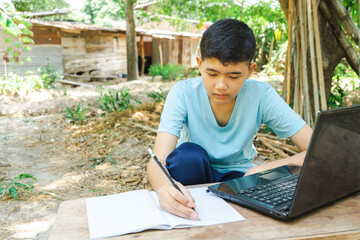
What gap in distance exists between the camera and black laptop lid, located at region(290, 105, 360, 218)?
3.45ft

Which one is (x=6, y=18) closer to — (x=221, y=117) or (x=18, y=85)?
(x=221, y=117)

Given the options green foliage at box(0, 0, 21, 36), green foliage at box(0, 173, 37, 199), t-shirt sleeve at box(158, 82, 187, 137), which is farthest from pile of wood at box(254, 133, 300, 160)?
green foliage at box(0, 0, 21, 36)

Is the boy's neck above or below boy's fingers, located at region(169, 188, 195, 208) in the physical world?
above

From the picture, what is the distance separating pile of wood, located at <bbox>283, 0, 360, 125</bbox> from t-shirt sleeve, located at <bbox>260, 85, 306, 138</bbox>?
4.56 ft

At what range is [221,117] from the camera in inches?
81.7

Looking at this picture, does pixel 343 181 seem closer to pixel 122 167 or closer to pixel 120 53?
pixel 122 167

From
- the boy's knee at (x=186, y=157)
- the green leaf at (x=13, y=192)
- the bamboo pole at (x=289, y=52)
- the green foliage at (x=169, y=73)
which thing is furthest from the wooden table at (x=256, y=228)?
the green foliage at (x=169, y=73)

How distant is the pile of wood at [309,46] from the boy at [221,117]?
143 centimetres

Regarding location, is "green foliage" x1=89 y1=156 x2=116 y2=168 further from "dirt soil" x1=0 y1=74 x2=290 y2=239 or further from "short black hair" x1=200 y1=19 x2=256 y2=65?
"short black hair" x1=200 y1=19 x2=256 y2=65

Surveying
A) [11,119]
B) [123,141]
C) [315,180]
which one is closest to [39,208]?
[123,141]

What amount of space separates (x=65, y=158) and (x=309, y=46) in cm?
325

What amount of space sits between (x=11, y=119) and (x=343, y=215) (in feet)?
22.1

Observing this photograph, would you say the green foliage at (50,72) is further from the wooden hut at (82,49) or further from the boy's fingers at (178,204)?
the boy's fingers at (178,204)

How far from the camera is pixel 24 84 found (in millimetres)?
8367
